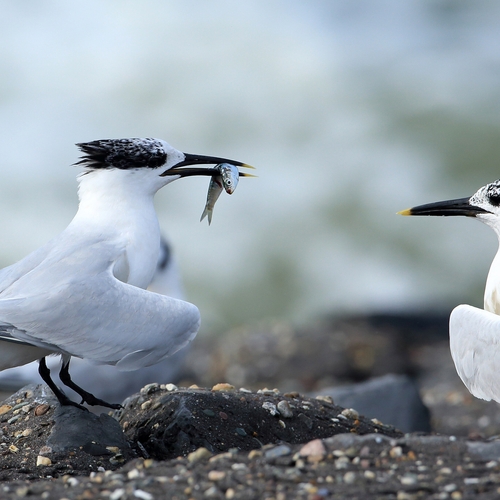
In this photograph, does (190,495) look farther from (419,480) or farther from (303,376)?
(303,376)

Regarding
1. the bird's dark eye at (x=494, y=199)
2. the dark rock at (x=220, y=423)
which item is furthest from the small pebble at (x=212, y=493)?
the bird's dark eye at (x=494, y=199)

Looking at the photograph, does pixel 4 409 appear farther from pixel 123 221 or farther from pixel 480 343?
pixel 480 343

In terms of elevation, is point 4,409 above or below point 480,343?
below

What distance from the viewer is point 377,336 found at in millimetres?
10875

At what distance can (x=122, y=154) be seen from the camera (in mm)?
4797

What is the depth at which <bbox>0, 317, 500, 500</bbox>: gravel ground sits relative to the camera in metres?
2.82

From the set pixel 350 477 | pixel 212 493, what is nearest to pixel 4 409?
pixel 212 493

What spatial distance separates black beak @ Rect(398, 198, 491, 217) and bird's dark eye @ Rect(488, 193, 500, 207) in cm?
9

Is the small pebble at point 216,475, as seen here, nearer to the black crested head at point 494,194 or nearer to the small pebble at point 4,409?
the small pebble at point 4,409

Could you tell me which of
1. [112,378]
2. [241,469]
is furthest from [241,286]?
[241,469]

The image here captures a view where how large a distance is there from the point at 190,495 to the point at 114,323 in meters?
1.44

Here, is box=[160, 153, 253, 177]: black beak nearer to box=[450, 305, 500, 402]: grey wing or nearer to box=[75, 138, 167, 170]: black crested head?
box=[75, 138, 167, 170]: black crested head

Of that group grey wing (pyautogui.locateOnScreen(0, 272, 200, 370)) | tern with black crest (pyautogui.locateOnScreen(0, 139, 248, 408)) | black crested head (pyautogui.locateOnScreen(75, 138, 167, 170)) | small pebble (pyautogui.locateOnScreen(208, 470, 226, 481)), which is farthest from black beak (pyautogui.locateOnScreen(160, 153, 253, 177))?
small pebble (pyautogui.locateOnScreen(208, 470, 226, 481))

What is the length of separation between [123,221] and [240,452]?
1592mm
